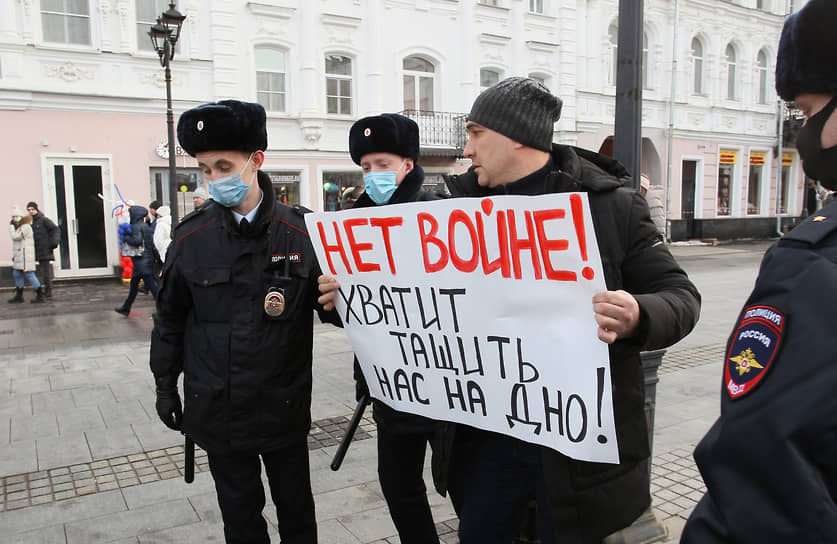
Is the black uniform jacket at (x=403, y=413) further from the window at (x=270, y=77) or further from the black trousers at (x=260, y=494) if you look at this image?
the window at (x=270, y=77)

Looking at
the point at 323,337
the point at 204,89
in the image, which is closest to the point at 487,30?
the point at 204,89

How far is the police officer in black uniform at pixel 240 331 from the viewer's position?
257cm

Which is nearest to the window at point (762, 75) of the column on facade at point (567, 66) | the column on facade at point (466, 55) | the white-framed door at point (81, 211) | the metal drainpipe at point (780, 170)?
the metal drainpipe at point (780, 170)

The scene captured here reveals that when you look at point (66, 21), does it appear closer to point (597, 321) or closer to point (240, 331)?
point (240, 331)

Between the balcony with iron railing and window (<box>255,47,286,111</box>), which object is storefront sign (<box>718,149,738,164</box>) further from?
window (<box>255,47,286,111</box>)

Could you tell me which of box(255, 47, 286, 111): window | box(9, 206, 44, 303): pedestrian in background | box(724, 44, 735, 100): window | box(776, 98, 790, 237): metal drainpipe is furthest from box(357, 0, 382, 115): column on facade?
box(776, 98, 790, 237): metal drainpipe

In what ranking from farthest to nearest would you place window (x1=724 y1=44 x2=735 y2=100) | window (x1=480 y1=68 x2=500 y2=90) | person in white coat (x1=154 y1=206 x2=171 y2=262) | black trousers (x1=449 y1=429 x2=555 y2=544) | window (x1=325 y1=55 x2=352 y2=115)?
window (x1=724 y1=44 x2=735 y2=100) < window (x1=480 y1=68 x2=500 y2=90) < window (x1=325 y1=55 x2=352 y2=115) < person in white coat (x1=154 y1=206 x2=171 y2=262) < black trousers (x1=449 y1=429 x2=555 y2=544)

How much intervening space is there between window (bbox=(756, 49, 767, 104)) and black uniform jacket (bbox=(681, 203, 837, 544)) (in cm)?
3048

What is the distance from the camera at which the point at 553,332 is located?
6.49ft

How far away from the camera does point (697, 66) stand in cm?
2536

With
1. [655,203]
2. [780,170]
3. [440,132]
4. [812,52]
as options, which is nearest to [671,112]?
[780,170]

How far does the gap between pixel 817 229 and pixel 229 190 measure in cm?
221

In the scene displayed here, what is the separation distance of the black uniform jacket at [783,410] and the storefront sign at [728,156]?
27894 millimetres

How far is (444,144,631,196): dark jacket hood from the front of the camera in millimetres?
2006
